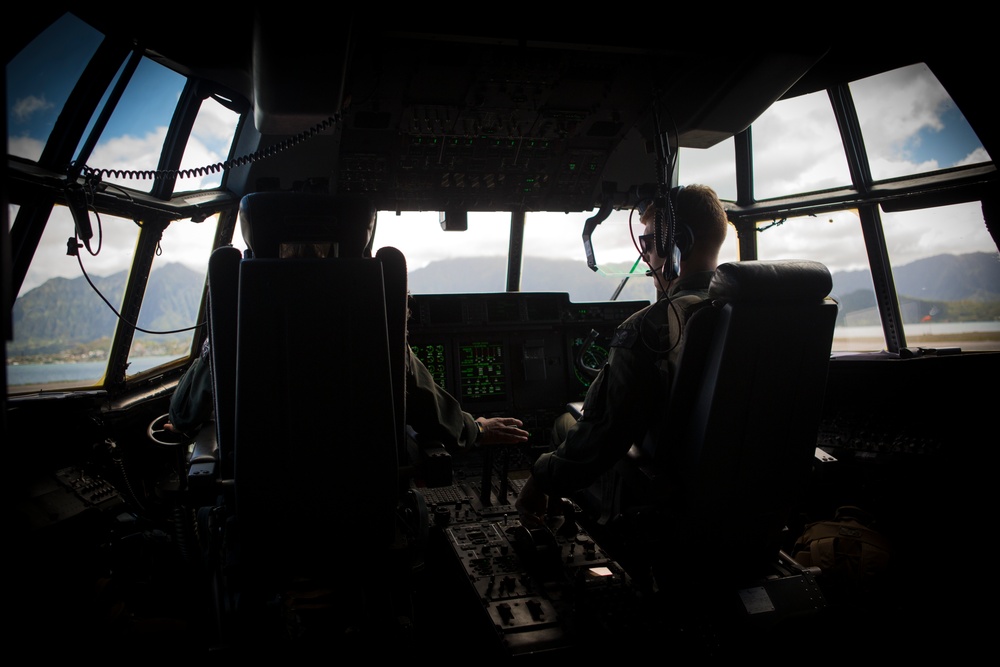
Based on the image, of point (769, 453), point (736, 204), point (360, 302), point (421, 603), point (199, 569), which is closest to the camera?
point (360, 302)

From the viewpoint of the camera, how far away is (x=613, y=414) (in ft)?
5.08

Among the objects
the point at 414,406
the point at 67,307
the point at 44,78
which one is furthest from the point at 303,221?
the point at 67,307

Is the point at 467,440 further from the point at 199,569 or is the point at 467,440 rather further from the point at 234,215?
the point at 234,215

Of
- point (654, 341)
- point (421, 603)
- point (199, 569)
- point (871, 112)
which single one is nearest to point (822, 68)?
point (871, 112)

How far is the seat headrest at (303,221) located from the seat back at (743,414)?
2.71 ft

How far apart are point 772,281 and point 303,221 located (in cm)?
106

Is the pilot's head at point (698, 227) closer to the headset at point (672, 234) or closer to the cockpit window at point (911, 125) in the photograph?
the headset at point (672, 234)

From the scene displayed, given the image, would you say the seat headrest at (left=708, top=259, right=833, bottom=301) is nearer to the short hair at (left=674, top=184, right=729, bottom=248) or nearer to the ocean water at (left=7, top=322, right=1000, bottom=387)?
the short hair at (left=674, top=184, right=729, bottom=248)

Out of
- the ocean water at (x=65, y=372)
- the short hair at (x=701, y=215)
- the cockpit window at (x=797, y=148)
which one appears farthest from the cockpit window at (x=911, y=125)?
the ocean water at (x=65, y=372)

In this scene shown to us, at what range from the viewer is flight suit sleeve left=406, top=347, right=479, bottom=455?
1.65 meters

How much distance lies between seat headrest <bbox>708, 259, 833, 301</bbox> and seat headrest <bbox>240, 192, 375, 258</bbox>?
0.84 meters

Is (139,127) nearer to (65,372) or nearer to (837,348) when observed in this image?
(65,372)

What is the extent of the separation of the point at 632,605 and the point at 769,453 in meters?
0.52

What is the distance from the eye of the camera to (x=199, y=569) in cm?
218
